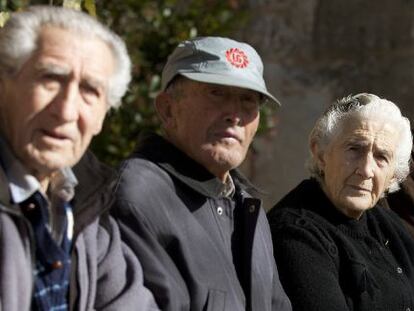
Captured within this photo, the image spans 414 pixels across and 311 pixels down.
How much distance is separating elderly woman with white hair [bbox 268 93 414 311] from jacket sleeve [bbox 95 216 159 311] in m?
0.76

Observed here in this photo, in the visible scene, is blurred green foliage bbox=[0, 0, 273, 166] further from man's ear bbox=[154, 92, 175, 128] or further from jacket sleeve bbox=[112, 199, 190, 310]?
jacket sleeve bbox=[112, 199, 190, 310]

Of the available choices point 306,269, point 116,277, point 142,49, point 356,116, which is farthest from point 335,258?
point 142,49

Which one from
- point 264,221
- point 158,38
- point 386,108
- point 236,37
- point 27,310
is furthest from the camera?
point 236,37

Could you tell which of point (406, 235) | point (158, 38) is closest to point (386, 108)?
point (406, 235)

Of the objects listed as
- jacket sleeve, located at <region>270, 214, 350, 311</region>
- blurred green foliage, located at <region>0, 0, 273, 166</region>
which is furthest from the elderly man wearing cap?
blurred green foliage, located at <region>0, 0, 273, 166</region>

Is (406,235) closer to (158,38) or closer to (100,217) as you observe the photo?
(100,217)

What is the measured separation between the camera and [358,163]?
3.62 meters

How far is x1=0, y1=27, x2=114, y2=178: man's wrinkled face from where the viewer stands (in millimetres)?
2469

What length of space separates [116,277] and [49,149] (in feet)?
1.38

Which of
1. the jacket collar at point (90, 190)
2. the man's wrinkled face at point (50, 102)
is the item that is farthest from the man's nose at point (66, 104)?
the jacket collar at point (90, 190)

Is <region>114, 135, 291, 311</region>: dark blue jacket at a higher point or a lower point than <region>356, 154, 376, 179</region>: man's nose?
lower

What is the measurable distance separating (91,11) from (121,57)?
70 centimetres

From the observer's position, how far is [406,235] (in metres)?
3.95

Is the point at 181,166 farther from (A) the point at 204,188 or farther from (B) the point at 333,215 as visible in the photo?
(B) the point at 333,215
